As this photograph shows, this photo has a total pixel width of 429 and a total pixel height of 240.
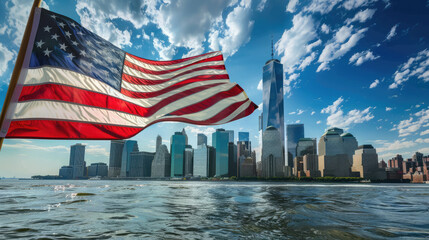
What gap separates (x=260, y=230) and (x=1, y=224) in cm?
1256

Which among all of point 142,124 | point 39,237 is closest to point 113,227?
point 39,237

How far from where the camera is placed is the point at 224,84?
484 inches

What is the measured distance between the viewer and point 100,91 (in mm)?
8141

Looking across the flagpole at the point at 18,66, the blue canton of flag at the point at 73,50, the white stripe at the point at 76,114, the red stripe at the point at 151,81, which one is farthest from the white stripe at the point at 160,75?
the flagpole at the point at 18,66

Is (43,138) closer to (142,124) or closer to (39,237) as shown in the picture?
(142,124)

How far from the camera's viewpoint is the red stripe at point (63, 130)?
6312mm

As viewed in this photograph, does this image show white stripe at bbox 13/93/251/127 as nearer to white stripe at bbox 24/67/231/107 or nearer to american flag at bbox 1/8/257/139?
american flag at bbox 1/8/257/139

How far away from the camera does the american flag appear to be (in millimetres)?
6742

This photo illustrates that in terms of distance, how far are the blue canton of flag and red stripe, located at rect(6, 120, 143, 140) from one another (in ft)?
5.32

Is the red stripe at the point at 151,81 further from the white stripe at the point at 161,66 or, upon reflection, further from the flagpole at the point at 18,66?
the flagpole at the point at 18,66

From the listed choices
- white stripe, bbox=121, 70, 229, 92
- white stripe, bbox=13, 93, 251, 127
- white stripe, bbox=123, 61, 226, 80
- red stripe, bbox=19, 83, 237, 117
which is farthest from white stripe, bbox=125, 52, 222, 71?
white stripe, bbox=13, 93, 251, 127

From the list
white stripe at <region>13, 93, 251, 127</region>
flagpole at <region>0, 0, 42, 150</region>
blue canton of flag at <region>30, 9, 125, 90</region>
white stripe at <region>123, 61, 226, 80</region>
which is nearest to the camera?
A: flagpole at <region>0, 0, 42, 150</region>

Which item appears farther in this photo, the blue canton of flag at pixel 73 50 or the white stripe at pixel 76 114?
the blue canton of flag at pixel 73 50

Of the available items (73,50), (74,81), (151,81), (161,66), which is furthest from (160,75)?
(74,81)
